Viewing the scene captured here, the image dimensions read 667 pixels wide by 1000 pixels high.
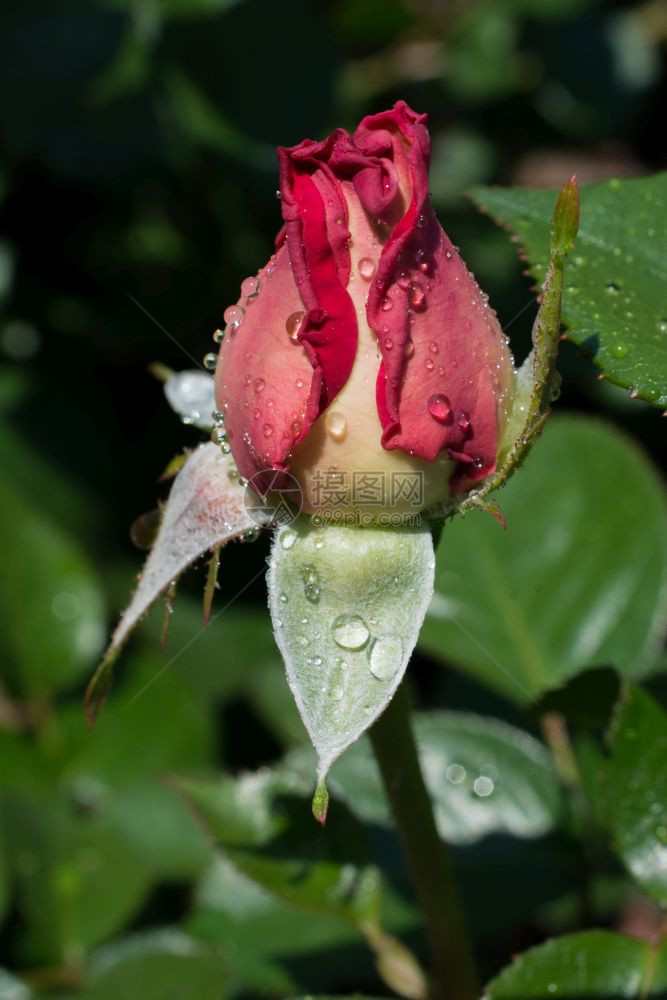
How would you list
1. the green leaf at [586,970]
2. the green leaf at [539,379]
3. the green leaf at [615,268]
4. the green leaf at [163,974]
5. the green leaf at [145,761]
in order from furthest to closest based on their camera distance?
the green leaf at [145,761], the green leaf at [163,974], the green leaf at [586,970], the green leaf at [615,268], the green leaf at [539,379]

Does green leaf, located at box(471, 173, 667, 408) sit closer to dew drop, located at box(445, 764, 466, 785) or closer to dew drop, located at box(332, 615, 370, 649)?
dew drop, located at box(332, 615, 370, 649)

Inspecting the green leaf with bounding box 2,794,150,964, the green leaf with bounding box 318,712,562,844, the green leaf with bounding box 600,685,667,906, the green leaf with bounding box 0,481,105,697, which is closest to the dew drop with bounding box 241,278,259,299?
the green leaf with bounding box 600,685,667,906

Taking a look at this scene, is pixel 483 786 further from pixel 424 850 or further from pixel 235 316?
pixel 235 316

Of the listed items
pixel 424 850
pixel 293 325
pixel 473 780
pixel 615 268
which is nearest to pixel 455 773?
pixel 473 780

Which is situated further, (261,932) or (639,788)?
(261,932)

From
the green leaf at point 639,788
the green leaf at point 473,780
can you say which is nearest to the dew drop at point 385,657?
the green leaf at point 639,788

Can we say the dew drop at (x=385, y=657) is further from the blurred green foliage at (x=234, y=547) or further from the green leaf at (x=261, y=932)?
the green leaf at (x=261, y=932)
